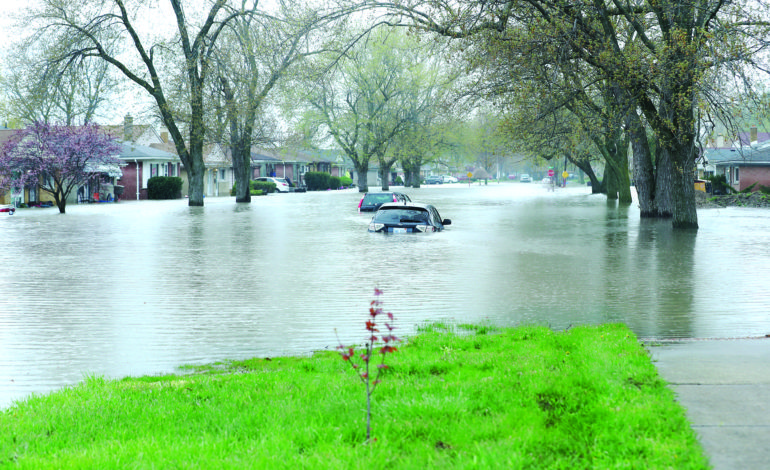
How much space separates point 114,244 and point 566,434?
2327cm

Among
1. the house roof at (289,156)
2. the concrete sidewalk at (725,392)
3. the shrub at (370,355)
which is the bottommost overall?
the concrete sidewalk at (725,392)

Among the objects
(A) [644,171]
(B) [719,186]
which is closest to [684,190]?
(A) [644,171]

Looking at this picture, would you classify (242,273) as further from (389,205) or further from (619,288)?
(389,205)

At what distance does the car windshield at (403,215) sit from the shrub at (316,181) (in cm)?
7428

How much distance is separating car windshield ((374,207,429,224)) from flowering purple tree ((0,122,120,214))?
24287 millimetres

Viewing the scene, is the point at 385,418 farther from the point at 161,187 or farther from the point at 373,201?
the point at 161,187

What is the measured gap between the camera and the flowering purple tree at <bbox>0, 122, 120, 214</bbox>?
4853 centimetres

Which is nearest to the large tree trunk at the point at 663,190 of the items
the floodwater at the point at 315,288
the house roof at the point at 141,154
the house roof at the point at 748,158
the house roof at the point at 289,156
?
the floodwater at the point at 315,288

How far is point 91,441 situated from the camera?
5.96 m

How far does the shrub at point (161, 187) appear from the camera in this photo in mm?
70812

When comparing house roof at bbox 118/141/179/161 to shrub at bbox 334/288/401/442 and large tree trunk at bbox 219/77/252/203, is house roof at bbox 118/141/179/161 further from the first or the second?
shrub at bbox 334/288/401/442

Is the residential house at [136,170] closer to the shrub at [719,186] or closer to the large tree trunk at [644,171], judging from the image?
the large tree trunk at [644,171]

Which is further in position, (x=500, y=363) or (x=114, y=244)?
(x=114, y=244)

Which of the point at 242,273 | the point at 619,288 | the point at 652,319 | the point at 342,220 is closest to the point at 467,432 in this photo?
the point at 652,319
